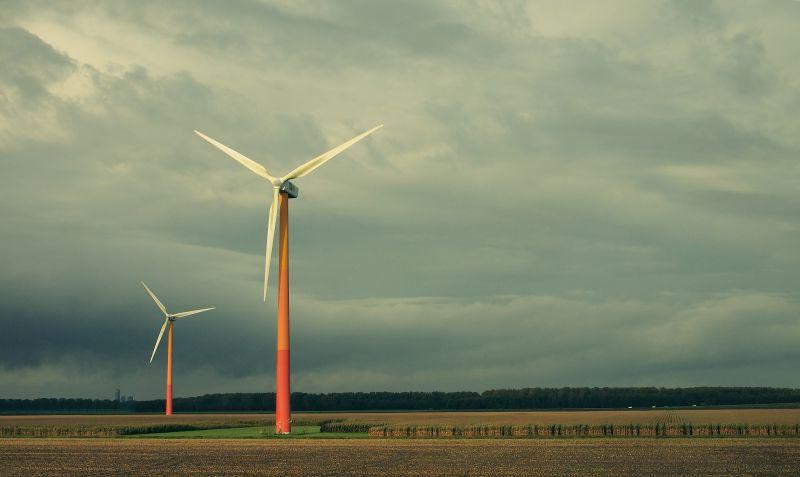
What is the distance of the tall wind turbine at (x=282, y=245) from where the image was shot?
269ft

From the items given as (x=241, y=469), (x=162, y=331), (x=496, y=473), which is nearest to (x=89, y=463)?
(x=241, y=469)

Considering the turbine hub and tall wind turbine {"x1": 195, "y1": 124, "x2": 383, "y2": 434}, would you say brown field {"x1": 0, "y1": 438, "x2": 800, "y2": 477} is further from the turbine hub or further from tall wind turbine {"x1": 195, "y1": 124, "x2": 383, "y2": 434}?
the turbine hub

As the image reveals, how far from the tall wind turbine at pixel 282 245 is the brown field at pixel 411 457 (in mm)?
7242

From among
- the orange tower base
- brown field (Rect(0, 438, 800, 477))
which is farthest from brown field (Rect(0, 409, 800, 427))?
brown field (Rect(0, 438, 800, 477))

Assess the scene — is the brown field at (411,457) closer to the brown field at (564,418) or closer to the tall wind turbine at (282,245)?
the tall wind turbine at (282,245)

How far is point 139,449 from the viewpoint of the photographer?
67688mm

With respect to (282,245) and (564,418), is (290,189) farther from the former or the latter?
(564,418)

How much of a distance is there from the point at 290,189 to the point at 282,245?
529 centimetres

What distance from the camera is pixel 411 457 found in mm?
56500

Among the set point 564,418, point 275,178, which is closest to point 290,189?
point 275,178

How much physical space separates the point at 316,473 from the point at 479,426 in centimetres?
4104

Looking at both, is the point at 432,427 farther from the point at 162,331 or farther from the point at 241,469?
the point at 162,331

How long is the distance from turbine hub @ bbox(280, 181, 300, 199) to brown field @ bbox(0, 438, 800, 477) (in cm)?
2277

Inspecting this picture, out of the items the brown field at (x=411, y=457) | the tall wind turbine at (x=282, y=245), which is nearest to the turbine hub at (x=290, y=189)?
A: the tall wind turbine at (x=282, y=245)
